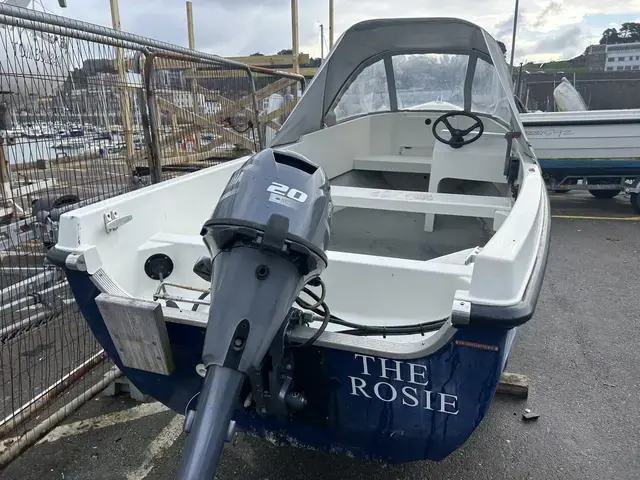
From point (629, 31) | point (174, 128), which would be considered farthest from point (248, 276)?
point (629, 31)

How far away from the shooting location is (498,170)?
3.90 m

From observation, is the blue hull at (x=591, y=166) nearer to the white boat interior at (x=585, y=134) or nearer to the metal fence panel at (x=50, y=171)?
the white boat interior at (x=585, y=134)

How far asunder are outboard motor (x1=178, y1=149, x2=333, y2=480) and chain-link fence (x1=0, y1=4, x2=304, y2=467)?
1.47 meters

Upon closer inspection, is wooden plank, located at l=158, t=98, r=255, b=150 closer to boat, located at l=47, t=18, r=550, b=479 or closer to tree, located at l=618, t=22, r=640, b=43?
boat, located at l=47, t=18, r=550, b=479

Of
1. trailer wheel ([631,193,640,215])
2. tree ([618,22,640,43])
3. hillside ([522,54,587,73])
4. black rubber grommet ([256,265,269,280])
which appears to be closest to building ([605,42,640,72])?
hillside ([522,54,587,73])

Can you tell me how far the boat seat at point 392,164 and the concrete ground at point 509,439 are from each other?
1868mm

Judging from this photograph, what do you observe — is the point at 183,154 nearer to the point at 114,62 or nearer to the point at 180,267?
the point at 114,62

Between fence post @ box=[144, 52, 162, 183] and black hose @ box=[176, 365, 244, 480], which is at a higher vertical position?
fence post @ box=[144, 52, 162, 183]

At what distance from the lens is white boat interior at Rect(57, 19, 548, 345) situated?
6.40 ft

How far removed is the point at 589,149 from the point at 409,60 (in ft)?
11.7

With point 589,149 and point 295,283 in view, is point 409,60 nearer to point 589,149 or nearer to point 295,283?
point 589,149

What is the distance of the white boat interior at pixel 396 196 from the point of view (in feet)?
6.40

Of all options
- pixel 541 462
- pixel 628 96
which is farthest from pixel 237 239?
pixel 628 96

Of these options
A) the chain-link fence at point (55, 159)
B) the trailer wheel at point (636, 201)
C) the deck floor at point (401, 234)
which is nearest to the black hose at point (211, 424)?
the chain-link fence at point (55, 159)
